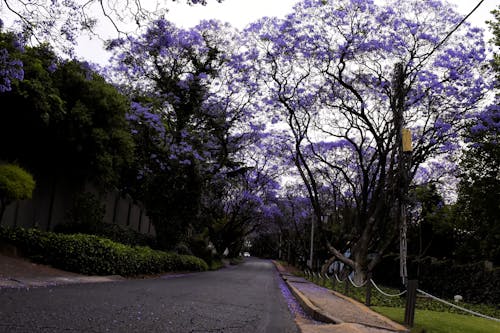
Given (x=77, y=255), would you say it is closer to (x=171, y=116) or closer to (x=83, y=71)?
(x=83, y=71)

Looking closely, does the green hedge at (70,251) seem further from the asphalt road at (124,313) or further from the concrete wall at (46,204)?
the asphalt road at (124,313)

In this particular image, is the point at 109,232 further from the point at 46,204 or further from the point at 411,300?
the point at 411,300

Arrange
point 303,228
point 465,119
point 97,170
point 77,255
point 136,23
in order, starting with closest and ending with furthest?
point 136,23 → point 77,255 → point 97,170 → point 465,119 → point 303,228

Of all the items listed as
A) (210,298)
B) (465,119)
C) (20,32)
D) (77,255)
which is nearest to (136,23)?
(20,32)

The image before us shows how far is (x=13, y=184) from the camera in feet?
39.0

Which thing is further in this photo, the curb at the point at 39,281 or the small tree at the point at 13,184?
the small tree at the point at 13,184

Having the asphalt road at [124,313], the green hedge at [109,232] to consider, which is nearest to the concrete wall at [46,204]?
the green hedge at [109,232]

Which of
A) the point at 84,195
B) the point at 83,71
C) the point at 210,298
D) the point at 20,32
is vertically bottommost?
the point at 210,298

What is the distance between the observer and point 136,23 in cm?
820

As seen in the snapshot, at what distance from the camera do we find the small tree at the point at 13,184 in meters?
11.8

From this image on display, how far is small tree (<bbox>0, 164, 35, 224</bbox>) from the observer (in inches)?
465

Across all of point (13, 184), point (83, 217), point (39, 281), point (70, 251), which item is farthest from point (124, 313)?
point (83, 217)

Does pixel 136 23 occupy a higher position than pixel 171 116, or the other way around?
pixel 171 116

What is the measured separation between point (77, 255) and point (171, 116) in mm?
12355
